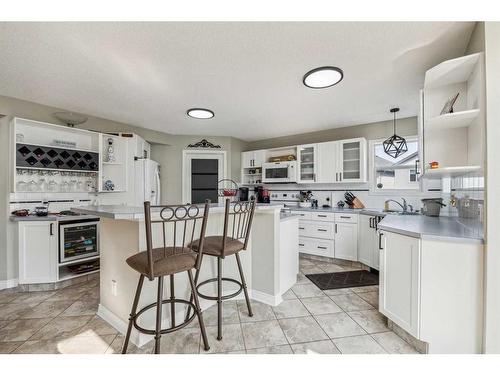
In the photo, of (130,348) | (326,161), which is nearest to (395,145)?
(326,161)

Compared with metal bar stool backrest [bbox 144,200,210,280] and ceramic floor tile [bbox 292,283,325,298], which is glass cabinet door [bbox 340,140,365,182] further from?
metal bar stool backrest [bbox 144,200,210,280]

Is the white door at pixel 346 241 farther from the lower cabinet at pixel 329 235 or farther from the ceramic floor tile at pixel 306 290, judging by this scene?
the ceramic floor tile at pixel 306 290

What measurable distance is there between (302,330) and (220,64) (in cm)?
242

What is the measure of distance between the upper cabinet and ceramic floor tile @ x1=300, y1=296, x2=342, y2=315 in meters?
1.54

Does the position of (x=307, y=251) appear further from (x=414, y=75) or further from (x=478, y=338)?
(x=414, y=75)

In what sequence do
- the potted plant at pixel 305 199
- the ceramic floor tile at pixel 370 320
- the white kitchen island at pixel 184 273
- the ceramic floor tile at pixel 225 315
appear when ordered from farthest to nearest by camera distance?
the potted plant at pixel 305 199
the ceramic floor tile at pixel 225 315
the ceramic floor tile at pixel 370 320
the white kitchen island at pixel 184 273

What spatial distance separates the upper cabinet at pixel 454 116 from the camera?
4.82 ft

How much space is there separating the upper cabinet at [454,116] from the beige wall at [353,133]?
1760 mm

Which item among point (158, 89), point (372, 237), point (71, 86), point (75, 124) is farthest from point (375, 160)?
point (75, 124)

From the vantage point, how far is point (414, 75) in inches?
84.7

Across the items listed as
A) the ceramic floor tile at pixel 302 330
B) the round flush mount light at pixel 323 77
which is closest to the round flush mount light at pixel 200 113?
the round flush mount light at pixel 323 77
